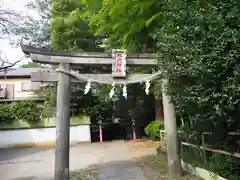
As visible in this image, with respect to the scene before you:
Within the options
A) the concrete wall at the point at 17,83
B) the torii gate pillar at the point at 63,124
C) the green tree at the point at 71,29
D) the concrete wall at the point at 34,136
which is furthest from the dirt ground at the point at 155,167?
the concrete wall at the point at 17,83

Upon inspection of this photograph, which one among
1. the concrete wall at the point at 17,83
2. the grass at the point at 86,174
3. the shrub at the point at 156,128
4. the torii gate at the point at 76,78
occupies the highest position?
the concrete wall at the point at 17,83

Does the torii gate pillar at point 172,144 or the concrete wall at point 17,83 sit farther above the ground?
the concrete wall at point 17,83

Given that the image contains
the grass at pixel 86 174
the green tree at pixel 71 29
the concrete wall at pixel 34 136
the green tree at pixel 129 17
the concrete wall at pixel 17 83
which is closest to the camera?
the green tree at pixel 129 17

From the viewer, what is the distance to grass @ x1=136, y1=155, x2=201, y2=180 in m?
6.42

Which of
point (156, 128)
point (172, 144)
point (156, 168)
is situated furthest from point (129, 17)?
point (156, 128)

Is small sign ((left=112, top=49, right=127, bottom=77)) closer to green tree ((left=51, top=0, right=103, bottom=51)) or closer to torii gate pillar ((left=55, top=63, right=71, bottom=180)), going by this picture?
torii gate pillar ((left=55, top=63, right=71, bottom=180))

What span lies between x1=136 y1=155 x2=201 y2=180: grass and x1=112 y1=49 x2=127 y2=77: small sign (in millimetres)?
2685

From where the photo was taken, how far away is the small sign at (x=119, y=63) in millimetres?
6445

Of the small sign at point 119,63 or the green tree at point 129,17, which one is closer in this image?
the green tree at point 129,17

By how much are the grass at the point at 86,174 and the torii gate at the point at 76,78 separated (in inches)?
35.1

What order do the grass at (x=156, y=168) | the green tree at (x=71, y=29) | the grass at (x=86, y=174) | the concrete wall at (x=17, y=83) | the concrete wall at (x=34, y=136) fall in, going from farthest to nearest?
the concrete wall at (x=17, y=83), the concrete wall at (x=34, y=136), the green tree at (x=71, y=29), the grass at (x=86, y=174), the grass at (x=156, y=168)

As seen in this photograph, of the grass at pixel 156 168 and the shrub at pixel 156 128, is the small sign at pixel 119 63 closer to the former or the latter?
the grass at pixel 156 168

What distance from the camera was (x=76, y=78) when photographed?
21.4 feet

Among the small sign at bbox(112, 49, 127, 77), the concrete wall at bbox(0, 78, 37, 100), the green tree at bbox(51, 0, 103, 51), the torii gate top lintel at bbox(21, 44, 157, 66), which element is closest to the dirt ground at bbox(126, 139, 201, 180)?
the small sign at bbox(112, 49, 127, 77)
